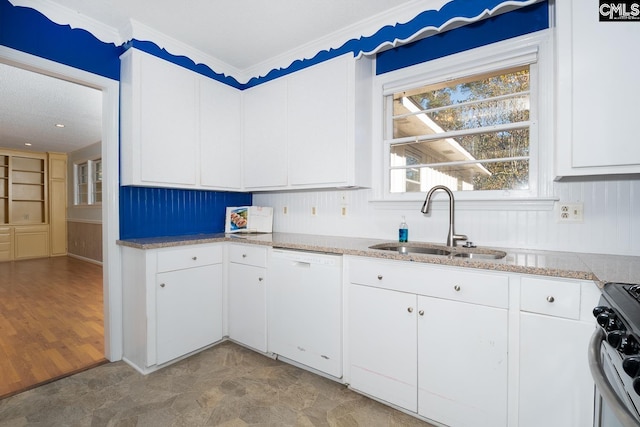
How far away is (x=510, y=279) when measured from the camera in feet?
4.58

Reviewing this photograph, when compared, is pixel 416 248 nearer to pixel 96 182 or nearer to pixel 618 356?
pixel 618 356

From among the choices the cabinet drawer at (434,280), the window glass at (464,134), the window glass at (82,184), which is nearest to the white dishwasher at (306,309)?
the cabinet drawer at (434,280)

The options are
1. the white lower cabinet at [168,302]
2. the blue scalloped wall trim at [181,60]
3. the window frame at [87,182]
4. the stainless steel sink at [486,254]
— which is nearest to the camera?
the stainless steel sink at [486,254]

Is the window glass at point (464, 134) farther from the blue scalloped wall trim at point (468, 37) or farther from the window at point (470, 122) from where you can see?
the blue scalloped wall trim at point (468, 37)

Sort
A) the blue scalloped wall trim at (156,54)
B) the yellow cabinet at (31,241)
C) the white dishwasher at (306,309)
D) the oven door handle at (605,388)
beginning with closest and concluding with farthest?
the oven door handle at (605,388) → the blue scalloped wall trim at (156,54) → the white dishwasher at (306,309) → the yellow cabinet at (31,241)

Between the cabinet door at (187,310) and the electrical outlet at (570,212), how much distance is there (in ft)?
7.78

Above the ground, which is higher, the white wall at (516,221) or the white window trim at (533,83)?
the white window trim at (533,83)

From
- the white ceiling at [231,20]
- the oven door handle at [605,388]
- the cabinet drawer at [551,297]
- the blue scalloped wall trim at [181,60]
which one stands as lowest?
the oven door handle at [605,388]

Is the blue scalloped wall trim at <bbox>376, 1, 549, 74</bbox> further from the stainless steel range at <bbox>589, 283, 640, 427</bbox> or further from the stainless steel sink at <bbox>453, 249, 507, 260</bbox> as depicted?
the stainless steel range at <bbox>589, 283, 640, 427</bbox>

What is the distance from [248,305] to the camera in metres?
2.43

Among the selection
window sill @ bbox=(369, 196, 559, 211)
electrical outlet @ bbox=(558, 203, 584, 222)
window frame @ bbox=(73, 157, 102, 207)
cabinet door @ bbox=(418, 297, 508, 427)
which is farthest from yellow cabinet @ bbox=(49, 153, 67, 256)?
electrical outlet @ bbox=(558, 203, 584, 222)

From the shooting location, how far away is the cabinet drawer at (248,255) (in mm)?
2330

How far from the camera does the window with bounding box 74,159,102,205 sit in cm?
641

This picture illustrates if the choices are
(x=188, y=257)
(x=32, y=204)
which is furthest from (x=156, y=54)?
(x=32, y=204)
